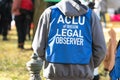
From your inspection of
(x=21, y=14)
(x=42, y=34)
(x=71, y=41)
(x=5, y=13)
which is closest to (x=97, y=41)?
(x=71, y=41)

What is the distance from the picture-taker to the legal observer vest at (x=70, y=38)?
5.59 meters

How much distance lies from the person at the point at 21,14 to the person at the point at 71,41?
32.1 feet

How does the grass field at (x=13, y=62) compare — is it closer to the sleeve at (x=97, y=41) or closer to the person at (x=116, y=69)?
the person at (x=116, y=69)

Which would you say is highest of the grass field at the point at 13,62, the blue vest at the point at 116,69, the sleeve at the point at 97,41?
the sleeve at the point at 97,41

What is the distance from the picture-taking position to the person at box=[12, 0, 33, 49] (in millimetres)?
15447

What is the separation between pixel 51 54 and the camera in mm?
5656

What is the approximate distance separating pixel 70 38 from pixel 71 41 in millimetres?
36

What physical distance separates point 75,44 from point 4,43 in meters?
12.9

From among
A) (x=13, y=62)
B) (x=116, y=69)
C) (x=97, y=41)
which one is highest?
(x=97, y=41)

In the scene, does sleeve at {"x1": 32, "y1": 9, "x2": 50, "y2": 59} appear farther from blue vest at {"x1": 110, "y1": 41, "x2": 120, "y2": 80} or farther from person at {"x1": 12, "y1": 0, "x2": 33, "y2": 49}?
person at {"x1": 12, "y1": 0, "x2": 33, "y2": 49}

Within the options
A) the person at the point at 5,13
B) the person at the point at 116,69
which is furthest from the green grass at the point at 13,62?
the person at the point at 116,69

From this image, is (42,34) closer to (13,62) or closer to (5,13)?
(13,62)

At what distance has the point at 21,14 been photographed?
15.7 metres

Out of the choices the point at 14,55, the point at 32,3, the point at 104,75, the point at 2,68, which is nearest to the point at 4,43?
the point at 32,3
